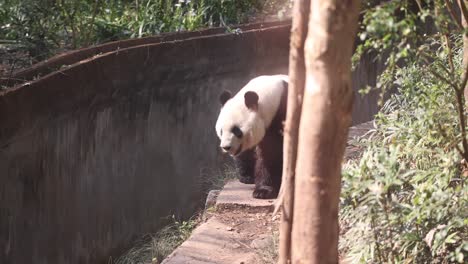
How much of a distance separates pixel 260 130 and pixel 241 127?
0.17m

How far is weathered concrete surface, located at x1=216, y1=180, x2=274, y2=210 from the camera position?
22.3 feet

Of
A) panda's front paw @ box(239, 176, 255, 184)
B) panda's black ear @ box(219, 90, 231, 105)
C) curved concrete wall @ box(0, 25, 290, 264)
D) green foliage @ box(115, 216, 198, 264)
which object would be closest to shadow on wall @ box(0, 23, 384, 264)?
curved concrete wall @ box(0, 25, 290, 264)

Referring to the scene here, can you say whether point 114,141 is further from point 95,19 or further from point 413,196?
point 413,196

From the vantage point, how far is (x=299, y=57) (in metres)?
3.62

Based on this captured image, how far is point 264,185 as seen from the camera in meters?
7.02

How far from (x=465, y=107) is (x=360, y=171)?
1.58 metres

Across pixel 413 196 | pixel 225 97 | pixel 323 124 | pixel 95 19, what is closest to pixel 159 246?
pixel 225 97

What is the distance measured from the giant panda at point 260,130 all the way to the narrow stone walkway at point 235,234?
21 cm

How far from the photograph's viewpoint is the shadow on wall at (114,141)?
5.73 metres

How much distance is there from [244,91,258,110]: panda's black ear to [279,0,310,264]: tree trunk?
3.18m

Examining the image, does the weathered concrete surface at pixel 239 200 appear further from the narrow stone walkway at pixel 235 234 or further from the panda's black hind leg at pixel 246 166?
the panda's black hind leg at pixel 246 166

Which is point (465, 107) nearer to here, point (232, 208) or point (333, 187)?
point (232, 208)

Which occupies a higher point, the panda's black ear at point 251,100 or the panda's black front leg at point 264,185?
the panda's black ear at point 251,100

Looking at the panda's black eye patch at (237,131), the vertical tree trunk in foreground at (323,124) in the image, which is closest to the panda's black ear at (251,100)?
the panda's black eye patch at (237,131)
